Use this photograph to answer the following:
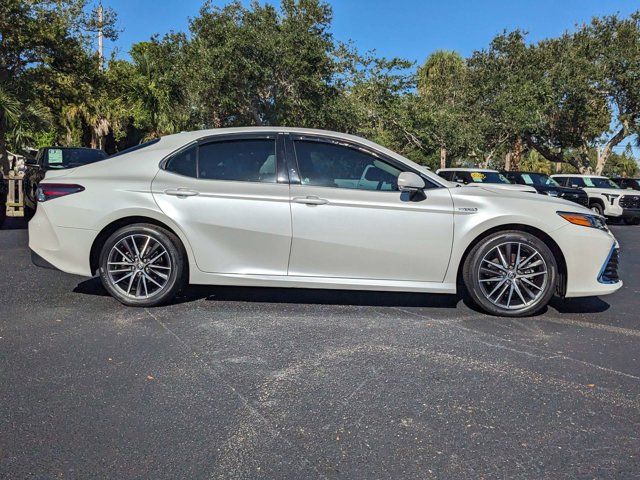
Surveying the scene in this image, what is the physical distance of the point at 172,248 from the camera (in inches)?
198

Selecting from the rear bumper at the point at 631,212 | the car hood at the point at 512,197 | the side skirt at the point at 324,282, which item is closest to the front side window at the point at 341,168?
the car hood at the point at 512,197

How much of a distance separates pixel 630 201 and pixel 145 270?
17067 millimetres

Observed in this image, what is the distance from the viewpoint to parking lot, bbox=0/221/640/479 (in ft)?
8.41

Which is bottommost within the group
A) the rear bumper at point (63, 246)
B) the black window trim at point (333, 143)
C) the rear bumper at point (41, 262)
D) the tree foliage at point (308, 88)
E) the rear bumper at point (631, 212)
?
the rear bumper at point (41, 262)

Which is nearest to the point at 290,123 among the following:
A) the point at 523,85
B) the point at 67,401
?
the point at 523,85

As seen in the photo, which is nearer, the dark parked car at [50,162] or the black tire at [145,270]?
the black tire at [145,270]

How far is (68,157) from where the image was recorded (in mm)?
11773

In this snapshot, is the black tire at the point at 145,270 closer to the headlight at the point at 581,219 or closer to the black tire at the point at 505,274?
the black tire at the point at 505,274

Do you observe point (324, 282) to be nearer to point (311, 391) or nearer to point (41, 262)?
point (311, 391)

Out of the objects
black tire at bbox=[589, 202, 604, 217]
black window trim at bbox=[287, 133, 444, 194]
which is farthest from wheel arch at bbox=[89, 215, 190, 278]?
black tire at bbox=[589, 202, 604, 217]

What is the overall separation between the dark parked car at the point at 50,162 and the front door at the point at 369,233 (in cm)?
771

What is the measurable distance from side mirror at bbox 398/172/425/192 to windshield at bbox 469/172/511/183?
12.0 meters

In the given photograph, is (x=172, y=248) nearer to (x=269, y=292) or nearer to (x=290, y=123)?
(x=269, y=292)

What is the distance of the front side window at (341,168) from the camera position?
5074 millimetres
